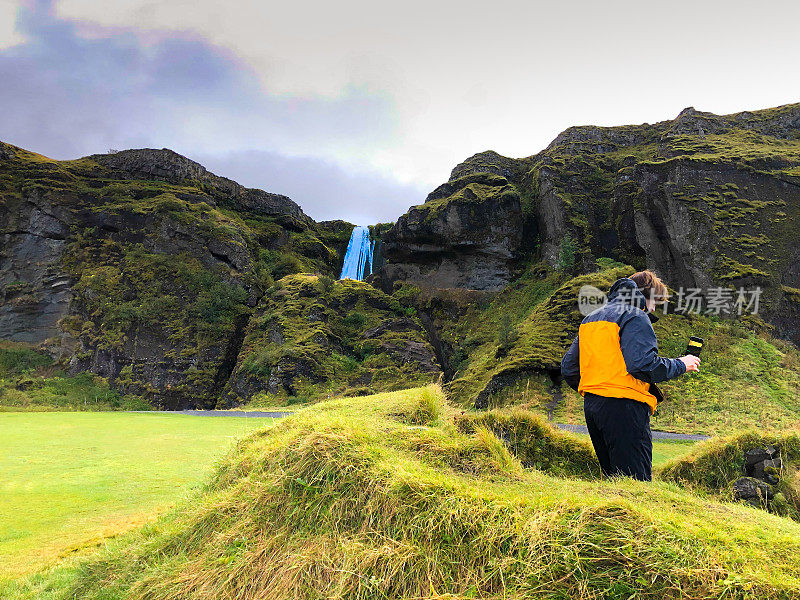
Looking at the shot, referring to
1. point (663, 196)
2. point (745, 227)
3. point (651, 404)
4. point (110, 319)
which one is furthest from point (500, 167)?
point (651, 404)

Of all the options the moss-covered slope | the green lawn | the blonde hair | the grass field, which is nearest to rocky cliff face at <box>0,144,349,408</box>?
the moss-covered slope

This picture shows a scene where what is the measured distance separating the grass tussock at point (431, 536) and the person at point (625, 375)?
39.2 inches

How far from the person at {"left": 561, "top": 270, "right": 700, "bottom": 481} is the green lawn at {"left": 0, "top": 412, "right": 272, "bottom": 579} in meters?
3.42

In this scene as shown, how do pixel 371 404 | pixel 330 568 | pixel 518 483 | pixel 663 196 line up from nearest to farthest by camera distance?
pixel 330 568, pixel 518 483, pixel 371 404, pixel 663 196

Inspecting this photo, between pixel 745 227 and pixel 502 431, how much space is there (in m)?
28.9

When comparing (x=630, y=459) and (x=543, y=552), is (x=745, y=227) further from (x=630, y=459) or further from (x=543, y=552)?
(x=543, y=552)

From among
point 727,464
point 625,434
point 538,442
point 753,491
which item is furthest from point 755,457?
point 538,442

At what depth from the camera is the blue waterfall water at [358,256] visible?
62.0 m

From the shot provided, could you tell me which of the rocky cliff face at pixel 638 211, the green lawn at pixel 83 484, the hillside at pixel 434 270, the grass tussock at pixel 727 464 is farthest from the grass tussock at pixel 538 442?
the rocky cliff face at pixel 638 211

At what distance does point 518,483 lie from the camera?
8.91 feet

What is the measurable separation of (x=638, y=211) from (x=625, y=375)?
99.3 ft

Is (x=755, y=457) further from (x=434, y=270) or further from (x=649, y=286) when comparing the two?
(x=434, y=270)

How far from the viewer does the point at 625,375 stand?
395 centimetres

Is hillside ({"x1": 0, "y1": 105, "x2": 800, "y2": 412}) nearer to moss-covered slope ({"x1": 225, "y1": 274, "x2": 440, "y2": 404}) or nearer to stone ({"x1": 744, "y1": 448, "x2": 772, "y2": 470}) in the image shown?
moss-covered slope ({"x1": 225, "y1": 274, "x2": 440, "y2": 404})
